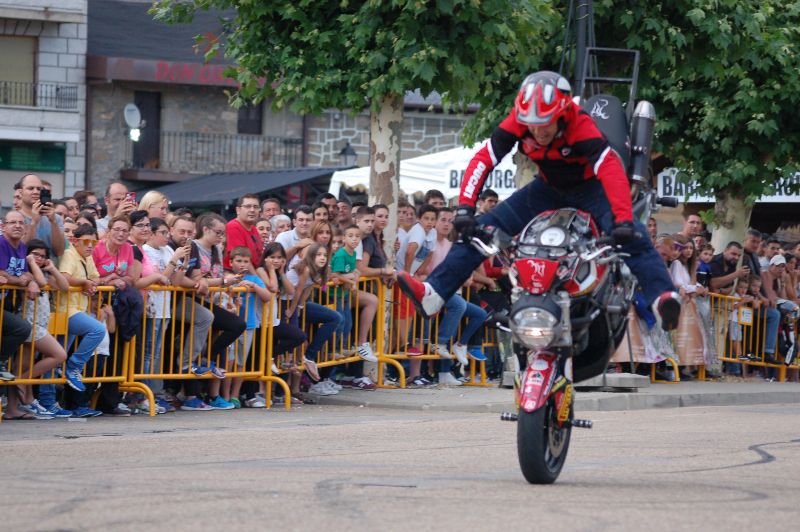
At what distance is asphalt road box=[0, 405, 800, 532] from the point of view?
6934mm

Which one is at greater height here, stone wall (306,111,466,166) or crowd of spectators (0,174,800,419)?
stone wall (306,111,466,166)

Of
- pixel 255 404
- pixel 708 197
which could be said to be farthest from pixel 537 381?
pixel 708 197

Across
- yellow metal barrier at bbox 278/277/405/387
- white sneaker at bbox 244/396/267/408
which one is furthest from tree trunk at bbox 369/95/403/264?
white sneaker at bbox 244/396/267/408

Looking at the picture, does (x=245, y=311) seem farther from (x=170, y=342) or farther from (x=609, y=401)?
(x=609, y=401)

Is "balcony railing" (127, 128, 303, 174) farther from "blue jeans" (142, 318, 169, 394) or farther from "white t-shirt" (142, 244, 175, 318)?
"blue jeans" (142, 318, 169, 394)

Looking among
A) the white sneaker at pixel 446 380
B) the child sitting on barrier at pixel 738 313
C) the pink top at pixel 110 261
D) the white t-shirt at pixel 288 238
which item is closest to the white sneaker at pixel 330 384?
the white t-shirt at pixel 288 238

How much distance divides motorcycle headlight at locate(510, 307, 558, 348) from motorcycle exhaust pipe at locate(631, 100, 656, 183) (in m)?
1.91

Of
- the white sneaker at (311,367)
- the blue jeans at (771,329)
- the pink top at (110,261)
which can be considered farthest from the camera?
the blue jeans at (771,329)

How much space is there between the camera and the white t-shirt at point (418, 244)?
1770cm

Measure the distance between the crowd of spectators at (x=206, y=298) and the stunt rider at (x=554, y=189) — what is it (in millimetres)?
5002

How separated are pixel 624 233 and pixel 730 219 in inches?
739

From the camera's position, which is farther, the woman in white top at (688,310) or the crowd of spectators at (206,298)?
the woman in white top at (688,310)

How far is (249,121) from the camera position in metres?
45.2

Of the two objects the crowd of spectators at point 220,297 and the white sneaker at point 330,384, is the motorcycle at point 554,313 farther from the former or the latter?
the white sneaker at point 330,384
